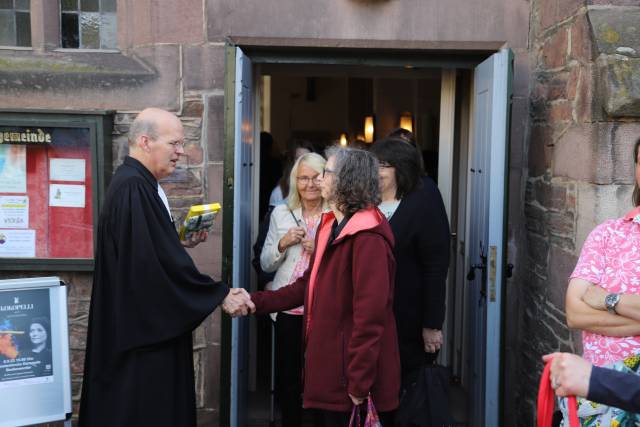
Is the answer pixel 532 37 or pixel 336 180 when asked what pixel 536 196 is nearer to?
pixel 532 37

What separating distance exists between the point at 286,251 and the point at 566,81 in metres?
1.93

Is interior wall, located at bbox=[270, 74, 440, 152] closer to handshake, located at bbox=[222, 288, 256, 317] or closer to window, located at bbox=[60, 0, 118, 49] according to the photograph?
window, located at bbox=[60, 0, 118, 49]

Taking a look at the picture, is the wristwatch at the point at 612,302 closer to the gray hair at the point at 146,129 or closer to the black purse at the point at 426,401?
the black purse at the point at 426,401

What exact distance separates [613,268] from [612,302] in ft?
0.50

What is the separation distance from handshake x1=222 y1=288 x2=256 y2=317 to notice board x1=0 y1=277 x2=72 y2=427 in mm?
822

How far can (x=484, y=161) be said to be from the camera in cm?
468

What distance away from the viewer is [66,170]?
16.0 ft

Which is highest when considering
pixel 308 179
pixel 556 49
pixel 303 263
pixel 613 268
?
pixel 556 49

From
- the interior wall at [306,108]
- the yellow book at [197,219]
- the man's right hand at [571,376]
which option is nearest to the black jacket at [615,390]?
the man's right hand at [571,376]

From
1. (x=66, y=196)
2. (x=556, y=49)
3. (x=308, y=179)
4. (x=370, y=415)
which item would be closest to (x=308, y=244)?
(x=308, y=179)

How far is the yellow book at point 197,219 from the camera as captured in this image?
13.0 feet

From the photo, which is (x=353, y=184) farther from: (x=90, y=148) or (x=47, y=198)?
(x=47, y=198)

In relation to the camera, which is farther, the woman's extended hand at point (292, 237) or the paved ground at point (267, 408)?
the paved ground at point (267, 408)

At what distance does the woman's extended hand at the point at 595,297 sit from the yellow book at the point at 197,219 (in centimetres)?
196
